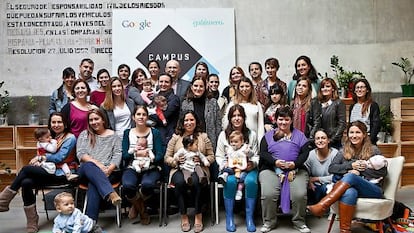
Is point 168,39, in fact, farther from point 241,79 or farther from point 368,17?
point 368,17

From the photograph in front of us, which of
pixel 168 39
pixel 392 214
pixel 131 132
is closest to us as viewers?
pixel 392 214

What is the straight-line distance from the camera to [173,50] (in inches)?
257

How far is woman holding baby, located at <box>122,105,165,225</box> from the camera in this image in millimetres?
4422

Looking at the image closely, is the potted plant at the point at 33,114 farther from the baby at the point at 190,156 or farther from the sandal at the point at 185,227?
the sandal at the point at 185,227

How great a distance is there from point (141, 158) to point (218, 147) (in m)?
0.76

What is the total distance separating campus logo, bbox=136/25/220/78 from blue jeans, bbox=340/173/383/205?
3025 millimetres

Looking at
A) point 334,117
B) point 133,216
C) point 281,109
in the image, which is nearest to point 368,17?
point 334,117

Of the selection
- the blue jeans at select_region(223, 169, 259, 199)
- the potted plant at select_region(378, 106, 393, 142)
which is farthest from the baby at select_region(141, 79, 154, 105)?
the potted plant at select_region(378, 106, 393, 142)

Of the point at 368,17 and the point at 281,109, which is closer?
the point at 281,109

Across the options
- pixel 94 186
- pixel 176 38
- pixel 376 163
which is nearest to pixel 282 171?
pixel 376 163

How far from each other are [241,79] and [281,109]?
0.58m

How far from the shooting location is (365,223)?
14.6 ft

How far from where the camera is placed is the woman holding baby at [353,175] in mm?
3947

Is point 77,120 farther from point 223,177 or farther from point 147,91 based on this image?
point 223,177
